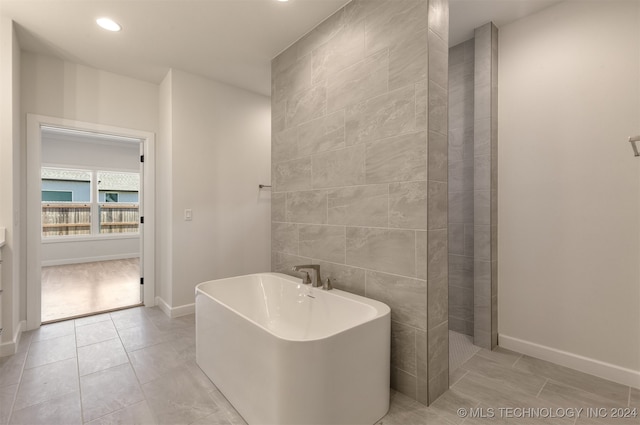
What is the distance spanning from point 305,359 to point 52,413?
4.99ft

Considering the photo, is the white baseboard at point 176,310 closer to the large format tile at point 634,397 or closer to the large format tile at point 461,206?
the large format tile at point 461,206

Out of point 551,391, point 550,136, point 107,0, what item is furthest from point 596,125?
point 107,0

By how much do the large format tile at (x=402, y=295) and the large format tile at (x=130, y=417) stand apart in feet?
4.69

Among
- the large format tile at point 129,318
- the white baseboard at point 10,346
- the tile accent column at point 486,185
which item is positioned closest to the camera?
the white baseboard at point 10,346

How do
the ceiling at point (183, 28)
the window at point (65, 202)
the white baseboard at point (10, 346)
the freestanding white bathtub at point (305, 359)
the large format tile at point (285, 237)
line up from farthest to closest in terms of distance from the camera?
the window at point (65, 202), the large format tile at point (285, 237), the white baseboard at point (10, 346), the ceiling at point (183, 28), the freestanding white bathtub at point (305, 359)

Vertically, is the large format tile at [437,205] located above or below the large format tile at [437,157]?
below

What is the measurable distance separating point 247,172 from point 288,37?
163cm

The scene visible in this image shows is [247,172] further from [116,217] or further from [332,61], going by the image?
[116,217]

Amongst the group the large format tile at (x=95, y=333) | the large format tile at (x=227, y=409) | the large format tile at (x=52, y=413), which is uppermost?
the large format tile at (x=95, y=333)

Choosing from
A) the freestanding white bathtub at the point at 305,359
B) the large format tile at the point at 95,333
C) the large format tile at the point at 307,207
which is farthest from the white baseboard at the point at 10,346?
the large format tile at the point at 307,207

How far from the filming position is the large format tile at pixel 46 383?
182 centimetres

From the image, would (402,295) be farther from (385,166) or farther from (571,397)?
(571,397)

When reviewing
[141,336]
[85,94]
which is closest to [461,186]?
[141,336]

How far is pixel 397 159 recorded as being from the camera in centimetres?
187
